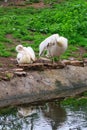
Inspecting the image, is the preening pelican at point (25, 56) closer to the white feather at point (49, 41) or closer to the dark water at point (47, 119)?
the white feather at point (49, 41)

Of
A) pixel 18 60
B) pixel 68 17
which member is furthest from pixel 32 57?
pixel 68 17

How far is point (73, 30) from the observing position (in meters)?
21.5

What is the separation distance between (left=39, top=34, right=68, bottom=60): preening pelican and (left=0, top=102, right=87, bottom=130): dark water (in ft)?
8.22

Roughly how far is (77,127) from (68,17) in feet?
34.8

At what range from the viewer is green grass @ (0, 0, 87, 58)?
20.1 meters

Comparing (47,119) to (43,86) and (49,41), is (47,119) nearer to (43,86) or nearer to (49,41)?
(43,86)

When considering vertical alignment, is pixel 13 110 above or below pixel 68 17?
below

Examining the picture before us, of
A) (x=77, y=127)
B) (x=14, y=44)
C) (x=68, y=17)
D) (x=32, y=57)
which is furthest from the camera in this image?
(x=68, y=17)

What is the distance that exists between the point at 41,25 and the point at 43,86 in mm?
6250

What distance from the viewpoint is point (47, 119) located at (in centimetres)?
1371

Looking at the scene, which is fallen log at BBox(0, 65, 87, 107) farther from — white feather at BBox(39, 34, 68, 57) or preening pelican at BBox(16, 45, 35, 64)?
white feather at BBox(39, 34, 68, 57)

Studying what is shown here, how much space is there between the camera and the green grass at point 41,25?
2011 centimetres

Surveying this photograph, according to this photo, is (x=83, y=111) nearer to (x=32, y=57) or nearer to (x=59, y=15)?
(x=32, y=57)

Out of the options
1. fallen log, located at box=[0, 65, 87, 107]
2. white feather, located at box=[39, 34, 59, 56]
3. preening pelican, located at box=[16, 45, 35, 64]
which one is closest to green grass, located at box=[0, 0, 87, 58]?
preening pelican, located at box=[16, 45, 35, 64]
